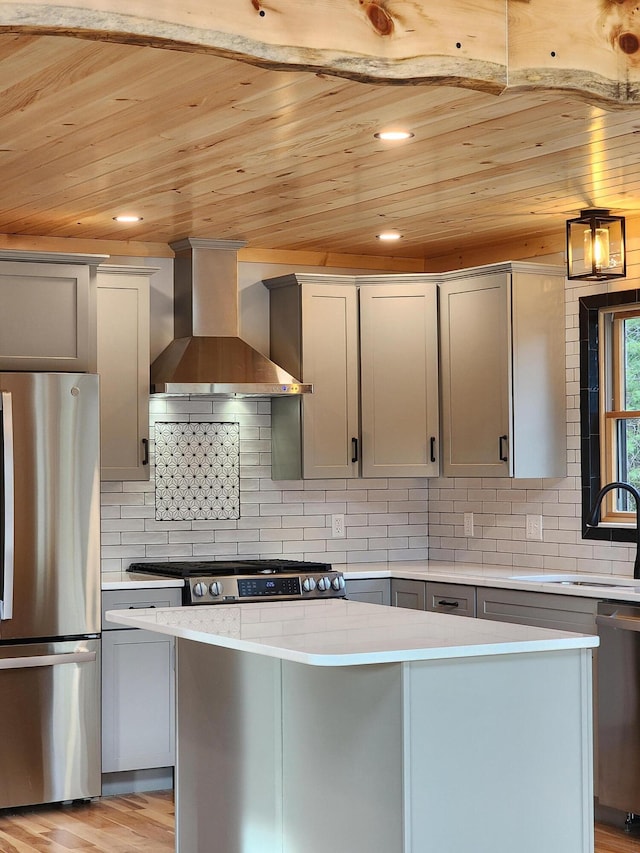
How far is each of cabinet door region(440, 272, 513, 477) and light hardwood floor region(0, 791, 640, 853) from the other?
1874 millimetres

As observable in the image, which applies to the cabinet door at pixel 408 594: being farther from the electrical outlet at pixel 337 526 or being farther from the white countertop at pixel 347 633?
the white countertop at pixel 347 633

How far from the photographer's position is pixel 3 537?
17.3 feet

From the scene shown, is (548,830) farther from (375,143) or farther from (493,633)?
(375,143)

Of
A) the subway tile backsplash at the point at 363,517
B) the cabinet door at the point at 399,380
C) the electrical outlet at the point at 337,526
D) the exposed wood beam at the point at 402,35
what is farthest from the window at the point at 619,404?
the exposed wood beam at the point at 402,35

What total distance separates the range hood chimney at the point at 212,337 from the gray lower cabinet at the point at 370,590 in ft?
3.35

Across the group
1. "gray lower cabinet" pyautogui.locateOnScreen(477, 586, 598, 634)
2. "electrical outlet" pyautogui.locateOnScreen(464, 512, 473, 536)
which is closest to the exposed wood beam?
"gray lower cabinet" pyautogui.locateOnScreen(477, 586, 598, 634)

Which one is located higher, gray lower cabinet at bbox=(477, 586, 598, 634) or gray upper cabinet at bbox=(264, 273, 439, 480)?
gray upper cabinet at bbox=(264, 273, 439, 480)

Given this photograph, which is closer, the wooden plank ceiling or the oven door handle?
the wooden plank ceiling

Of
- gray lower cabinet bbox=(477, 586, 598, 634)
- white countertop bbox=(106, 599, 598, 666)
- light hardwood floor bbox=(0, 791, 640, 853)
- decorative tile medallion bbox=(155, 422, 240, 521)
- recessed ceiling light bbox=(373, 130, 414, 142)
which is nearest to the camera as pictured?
white countertop bbox=(106, 599, 598, 666)

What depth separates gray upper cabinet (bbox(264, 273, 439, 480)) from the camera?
6.39 meters

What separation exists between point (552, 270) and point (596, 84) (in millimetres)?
2888

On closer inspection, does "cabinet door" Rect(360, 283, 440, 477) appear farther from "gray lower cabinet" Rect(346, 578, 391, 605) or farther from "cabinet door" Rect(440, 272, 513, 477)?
"gray lower cabinet" Rect(346, 578, 391, 605)

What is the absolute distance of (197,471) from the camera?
6.39 meters

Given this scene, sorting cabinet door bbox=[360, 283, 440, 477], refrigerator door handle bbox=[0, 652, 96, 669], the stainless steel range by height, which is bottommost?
refrigerator door handle bbox=[0, 652, 96, 669]
